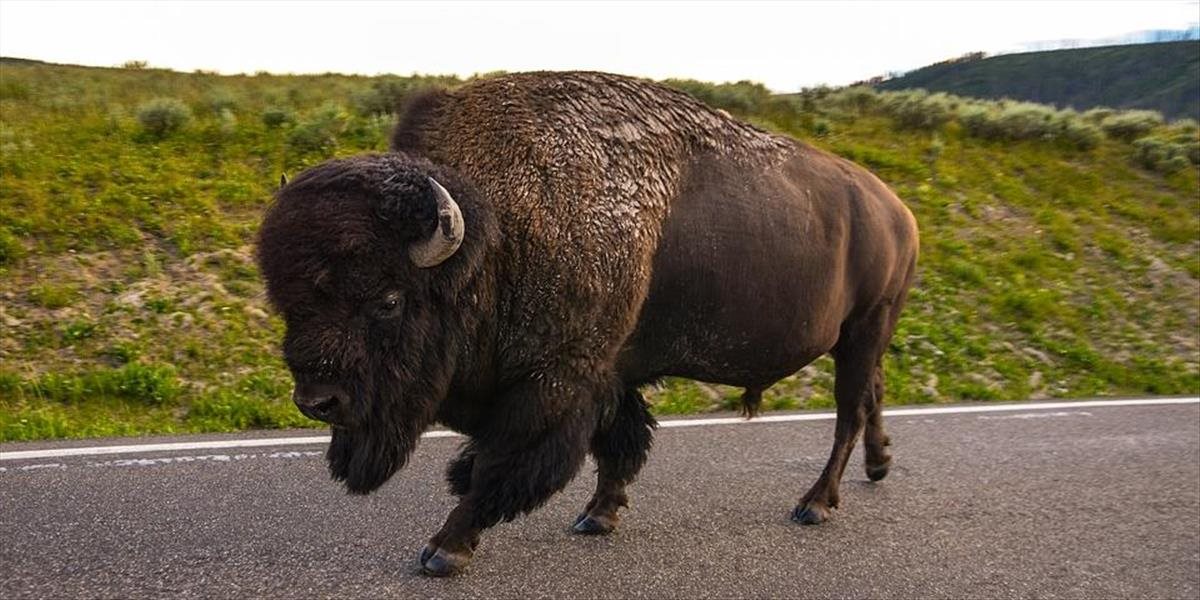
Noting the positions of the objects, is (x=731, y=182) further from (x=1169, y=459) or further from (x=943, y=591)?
(x=1169, y=459)

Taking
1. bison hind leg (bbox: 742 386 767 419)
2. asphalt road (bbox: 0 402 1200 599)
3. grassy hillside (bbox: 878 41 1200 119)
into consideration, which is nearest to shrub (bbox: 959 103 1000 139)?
asphalt road (bbox: 0 402 1200 599)

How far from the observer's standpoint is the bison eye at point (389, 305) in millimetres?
3471

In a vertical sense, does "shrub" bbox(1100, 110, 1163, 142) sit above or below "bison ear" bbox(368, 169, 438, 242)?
below

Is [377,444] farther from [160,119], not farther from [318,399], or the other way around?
[160,119]

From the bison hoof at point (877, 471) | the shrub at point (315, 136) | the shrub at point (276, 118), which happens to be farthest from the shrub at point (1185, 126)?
the bison hoof at point (877, 471)

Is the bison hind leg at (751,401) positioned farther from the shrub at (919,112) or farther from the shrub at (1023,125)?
the shrub at (1023,125)

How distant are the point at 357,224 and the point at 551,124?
1.08 metres

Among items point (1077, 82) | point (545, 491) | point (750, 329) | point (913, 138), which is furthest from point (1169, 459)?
point (1077, 82)

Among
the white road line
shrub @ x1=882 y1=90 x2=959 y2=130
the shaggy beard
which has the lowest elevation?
the white road line

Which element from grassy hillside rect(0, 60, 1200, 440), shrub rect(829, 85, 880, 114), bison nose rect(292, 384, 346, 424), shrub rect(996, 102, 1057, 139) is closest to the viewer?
bison nose rect(292, 384, 346, 424)

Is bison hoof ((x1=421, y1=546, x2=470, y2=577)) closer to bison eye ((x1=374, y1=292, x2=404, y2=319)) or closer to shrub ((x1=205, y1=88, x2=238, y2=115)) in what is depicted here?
bison eye ((x1=374, y1=292, x2=404, y2=319))

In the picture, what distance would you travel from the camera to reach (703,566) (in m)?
4.29

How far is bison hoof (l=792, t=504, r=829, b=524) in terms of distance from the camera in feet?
16.4

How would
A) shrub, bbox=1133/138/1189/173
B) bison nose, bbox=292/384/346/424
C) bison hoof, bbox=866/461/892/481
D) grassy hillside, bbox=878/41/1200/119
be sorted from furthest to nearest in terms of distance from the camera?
grassy hillside, bbox=878/41/1200/119 < shrub, bbox=1133/138/1189/173 < bison hoof, bbox=866/461/892/481 < bison nose, bbox=292/384/346/424
